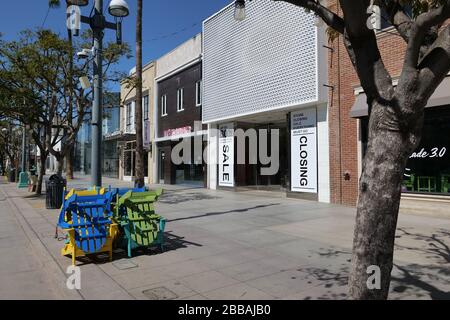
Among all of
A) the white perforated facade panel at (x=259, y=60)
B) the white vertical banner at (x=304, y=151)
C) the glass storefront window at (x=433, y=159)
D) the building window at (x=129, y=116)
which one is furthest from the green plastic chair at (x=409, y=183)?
the building window at (x=129, y=116)

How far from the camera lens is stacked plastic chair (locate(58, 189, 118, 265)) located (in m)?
6.41

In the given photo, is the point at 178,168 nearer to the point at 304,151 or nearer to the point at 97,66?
the point at 304,151

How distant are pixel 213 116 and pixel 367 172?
1793cm

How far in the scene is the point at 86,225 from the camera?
655cm

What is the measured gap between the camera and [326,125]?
14.7 meters

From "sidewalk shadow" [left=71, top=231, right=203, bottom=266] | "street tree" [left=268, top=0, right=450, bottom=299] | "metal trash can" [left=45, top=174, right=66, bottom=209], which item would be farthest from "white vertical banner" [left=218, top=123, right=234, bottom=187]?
"street tree" [left=268, top=0, right=450, bottom=299]

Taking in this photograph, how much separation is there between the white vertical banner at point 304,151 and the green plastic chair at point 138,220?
9255 mm

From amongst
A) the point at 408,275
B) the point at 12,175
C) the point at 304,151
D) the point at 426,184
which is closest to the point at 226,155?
the point at 304,151

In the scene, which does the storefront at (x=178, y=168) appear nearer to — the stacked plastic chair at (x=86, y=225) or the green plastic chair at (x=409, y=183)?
the green plastic chair at (x=409, y=183)

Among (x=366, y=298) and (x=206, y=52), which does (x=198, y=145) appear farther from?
(x=366, y=298)

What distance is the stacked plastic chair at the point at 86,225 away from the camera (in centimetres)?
641

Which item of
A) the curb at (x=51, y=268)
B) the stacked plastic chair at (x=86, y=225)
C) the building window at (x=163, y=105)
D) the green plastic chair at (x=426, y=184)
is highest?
the building window at (x=163, y=105)

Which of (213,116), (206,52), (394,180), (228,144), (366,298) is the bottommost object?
(366,298)
